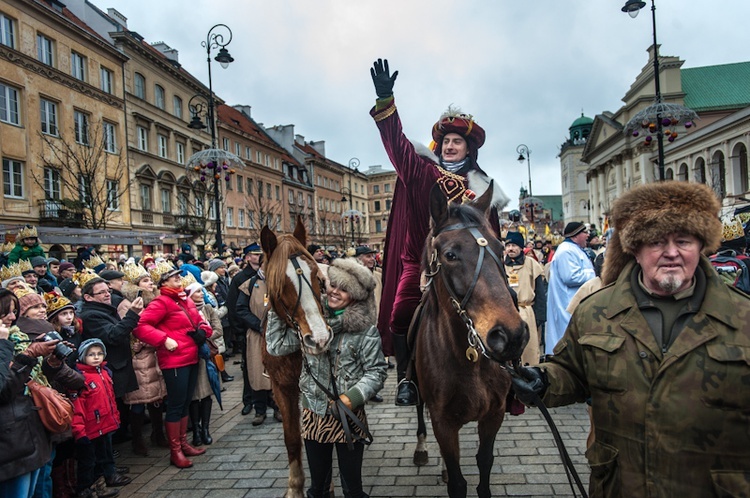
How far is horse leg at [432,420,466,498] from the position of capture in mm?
3422

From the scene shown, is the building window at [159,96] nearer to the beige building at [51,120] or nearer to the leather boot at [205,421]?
the beige building at [51,120]

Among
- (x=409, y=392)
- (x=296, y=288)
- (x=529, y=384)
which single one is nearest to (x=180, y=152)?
(x=296, y=288)

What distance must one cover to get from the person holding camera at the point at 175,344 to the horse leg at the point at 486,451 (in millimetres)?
3365

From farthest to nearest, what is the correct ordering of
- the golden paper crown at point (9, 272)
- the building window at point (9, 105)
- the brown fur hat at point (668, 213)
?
the building window at point (9, 105), the golden paper crown at point (9, 272), the brown fur hat at point (668, 213)

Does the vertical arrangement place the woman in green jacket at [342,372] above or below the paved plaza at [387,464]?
above

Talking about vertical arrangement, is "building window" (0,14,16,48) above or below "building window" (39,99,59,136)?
above

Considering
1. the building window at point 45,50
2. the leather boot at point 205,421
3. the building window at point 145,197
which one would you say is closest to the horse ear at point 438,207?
the leather boot at point 205,421

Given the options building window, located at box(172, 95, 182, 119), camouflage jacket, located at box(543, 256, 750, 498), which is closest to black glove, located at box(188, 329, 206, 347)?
camouflage jacket, located at box(543, 256, 750, 498)

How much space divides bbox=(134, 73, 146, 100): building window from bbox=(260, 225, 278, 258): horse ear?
36528mm

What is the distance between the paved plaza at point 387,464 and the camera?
4.50 metres

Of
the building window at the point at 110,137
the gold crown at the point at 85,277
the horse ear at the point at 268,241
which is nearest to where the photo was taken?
the horse ear at the point at 268,241

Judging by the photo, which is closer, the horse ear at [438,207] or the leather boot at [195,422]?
the horse ear at [438,207]

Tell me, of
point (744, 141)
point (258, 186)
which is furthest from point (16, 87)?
point (744, 141)

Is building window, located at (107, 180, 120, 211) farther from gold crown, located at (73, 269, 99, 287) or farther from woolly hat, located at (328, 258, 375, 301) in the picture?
woolly hat, located at (328, 258, 375, 301)
